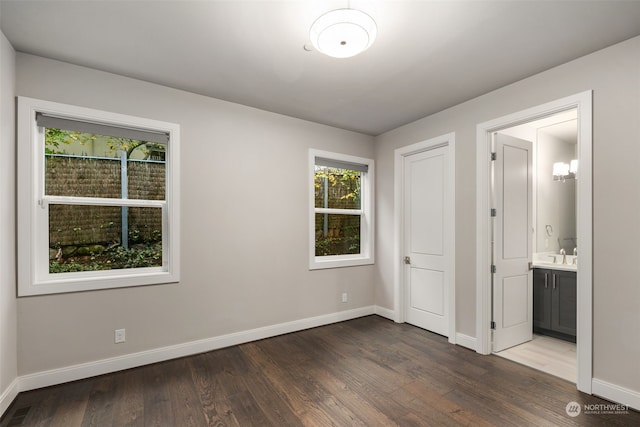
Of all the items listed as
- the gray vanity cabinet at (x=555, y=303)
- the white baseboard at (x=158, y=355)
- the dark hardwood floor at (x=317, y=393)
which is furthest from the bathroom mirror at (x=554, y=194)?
the white baseboard at (x=158, y=355)

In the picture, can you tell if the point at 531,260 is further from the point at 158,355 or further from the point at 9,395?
the point at 9,395

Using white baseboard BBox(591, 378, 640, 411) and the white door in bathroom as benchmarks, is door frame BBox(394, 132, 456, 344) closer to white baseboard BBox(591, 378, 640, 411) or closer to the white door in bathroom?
the white door in bathroom

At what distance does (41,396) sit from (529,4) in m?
4.37

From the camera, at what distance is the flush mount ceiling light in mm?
1715

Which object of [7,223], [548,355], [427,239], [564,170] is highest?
[564,170]

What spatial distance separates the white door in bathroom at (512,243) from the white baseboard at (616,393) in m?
Answer: 0.89

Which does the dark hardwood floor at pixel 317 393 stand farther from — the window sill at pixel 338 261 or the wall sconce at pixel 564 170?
the wall sconce at pixel 564 170

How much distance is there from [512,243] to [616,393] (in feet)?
4.83

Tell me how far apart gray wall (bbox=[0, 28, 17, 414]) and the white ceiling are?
310mm

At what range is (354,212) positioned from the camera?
4.49m

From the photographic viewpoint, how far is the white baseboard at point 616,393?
2162 millimetres

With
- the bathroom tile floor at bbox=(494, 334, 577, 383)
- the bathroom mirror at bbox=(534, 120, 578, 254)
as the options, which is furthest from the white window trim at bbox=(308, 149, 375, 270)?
the bathroom mirror at bbox=(534, 120, 578, 254)

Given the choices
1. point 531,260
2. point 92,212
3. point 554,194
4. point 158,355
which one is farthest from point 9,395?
point 554,194

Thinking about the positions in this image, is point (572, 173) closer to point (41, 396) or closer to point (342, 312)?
point (342, 312)
